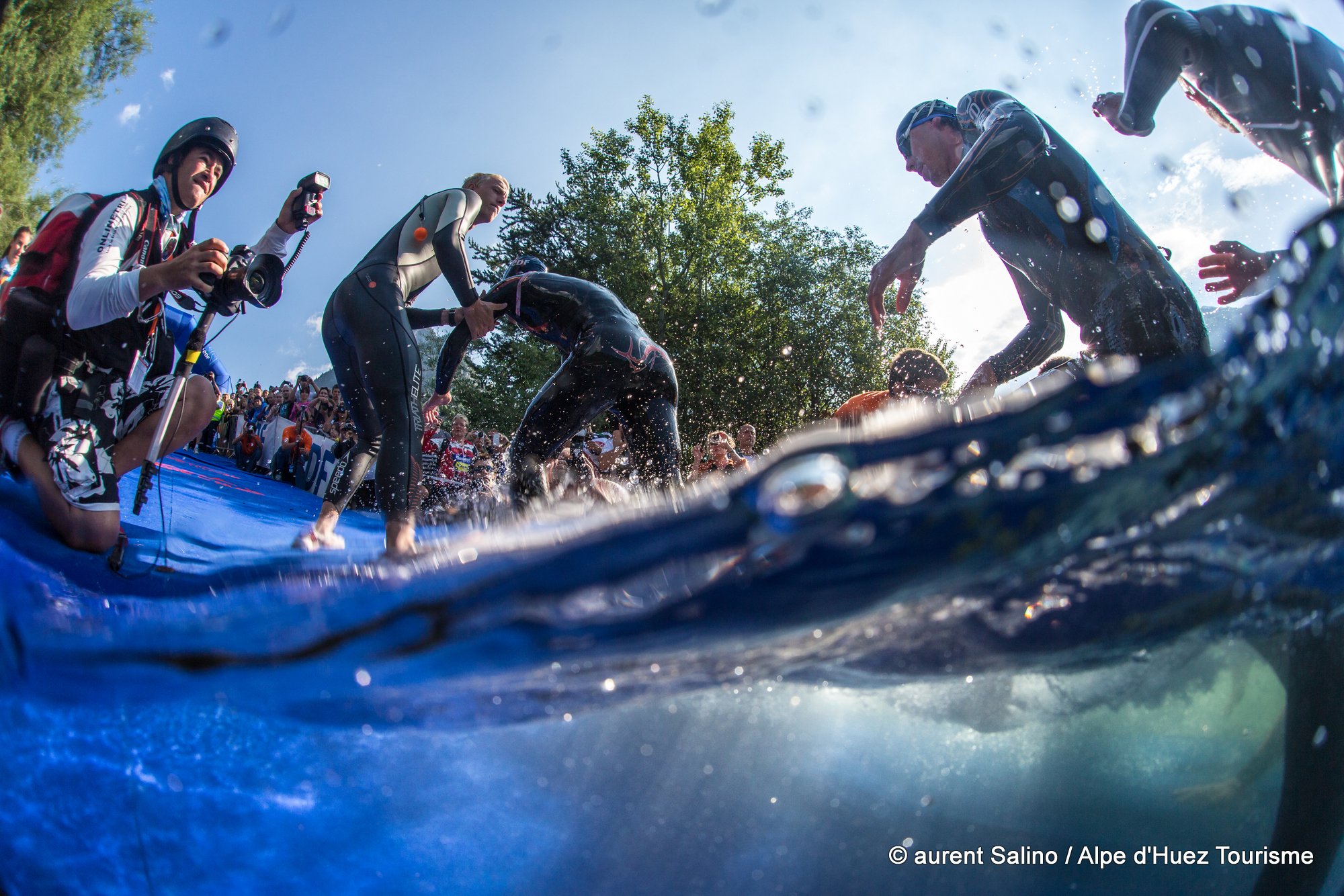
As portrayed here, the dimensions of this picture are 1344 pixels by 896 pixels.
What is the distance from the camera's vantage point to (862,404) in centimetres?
127

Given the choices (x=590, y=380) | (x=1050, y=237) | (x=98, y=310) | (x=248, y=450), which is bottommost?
(x=248, y=450)

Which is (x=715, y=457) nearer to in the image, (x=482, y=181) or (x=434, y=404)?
(x=482, y=181)

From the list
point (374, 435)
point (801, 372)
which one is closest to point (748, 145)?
point (801, 372)

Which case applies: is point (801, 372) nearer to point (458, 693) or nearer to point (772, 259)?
point (772, 259)

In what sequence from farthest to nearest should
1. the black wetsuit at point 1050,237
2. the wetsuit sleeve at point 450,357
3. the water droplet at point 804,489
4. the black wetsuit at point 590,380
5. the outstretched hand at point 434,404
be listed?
the outstretched hand at point 434,404
the wetsuit sleeve at point 450,357
the black wetsuit at point 590,380
the black wetsuit at point 1050,237
the water droplet at point 804,489

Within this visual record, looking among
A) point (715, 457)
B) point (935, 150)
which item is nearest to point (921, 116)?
point (935, 150)

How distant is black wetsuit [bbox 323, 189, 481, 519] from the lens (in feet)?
4.93

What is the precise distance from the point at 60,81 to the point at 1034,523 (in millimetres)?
1302

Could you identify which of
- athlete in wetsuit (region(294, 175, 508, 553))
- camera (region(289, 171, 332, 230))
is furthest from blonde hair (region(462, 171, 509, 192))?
camera (region(289, 171, 332, 230))

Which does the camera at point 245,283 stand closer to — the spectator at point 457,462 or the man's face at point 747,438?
the man's face at point 747,438

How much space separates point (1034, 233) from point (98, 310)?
1.48 meters

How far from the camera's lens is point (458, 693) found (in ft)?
2.05

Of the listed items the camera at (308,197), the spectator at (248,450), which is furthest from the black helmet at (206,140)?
the spectator at (248,450)

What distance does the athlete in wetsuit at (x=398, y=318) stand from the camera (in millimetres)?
1499
